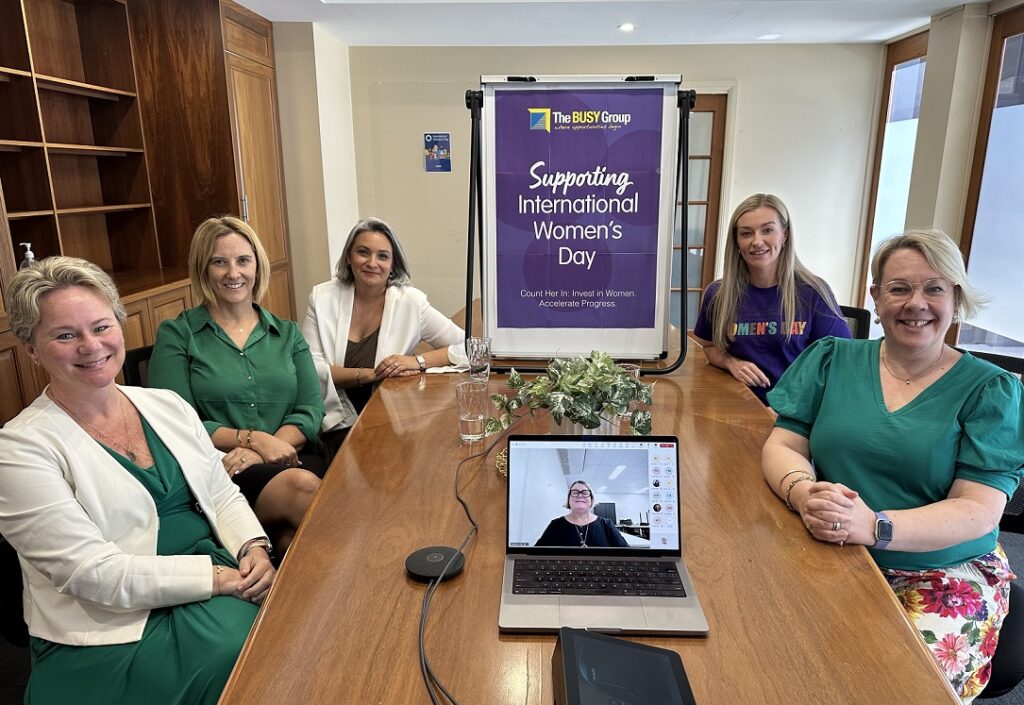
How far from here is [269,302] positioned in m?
4.48

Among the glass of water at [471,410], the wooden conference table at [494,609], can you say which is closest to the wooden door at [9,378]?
the wooden conference table at [494,609]

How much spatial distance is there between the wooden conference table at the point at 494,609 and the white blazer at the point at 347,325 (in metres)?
0.96

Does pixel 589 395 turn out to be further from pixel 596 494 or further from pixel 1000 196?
pixel 1000 196

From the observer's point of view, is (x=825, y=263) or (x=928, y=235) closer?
(x=928, y=235)

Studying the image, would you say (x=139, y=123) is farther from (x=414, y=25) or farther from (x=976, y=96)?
(x=976, y=96)

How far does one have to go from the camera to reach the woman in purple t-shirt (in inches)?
88.9

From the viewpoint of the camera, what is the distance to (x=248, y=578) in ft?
4.66

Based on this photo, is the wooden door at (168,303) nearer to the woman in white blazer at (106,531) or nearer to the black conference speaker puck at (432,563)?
the woman in white blazer at (106,531)

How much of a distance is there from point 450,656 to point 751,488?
754 mm

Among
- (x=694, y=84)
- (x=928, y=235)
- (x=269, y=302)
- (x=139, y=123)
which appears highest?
(x=694, y=84)

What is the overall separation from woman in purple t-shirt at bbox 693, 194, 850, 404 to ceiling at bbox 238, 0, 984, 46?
2266 mm

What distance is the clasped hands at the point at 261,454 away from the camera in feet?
6.19

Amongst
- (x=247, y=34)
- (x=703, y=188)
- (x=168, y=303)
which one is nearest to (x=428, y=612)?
(x=168, y=303)

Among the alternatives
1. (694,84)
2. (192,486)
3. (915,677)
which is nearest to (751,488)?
(915,677)
